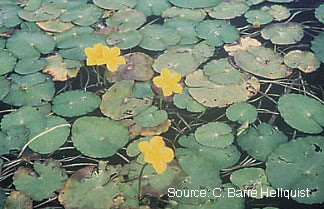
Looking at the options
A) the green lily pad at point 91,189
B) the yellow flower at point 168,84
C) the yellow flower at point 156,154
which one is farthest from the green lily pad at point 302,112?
the green lily pad at point 91,189

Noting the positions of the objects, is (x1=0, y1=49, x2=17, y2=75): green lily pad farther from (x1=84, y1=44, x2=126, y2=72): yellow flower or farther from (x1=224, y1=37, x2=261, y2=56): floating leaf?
(x1=224, y1=37, x2=261, y2=56): floating leaf

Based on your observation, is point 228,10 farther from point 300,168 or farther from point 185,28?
point 300,168

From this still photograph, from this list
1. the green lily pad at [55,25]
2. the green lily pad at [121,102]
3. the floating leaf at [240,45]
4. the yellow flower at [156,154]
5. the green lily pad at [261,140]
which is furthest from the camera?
the green lily pad at [55,25]

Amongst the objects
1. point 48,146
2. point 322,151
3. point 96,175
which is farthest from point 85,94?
point 322,151

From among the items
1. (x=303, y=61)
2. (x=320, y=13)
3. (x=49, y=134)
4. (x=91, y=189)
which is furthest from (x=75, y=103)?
(x=320, y=13)

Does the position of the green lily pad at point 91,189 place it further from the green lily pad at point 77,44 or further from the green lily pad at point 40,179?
the green lily pad at point 77,44

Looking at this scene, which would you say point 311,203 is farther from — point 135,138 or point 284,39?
point 284,39
